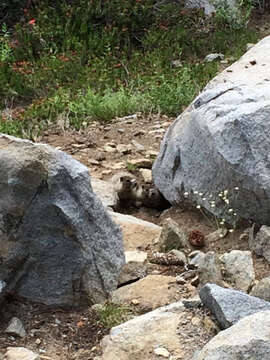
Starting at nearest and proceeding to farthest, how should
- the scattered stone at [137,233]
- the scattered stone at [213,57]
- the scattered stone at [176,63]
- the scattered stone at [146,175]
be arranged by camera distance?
the scattered stone at [137,233] < the scattered stone at [146,175] < the scattered stone at [176,63] < the scattered stone at [213,57]

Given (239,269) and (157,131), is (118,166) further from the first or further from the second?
(239,269)

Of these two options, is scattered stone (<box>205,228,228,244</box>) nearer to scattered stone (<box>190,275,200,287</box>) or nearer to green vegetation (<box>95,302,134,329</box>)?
scattered stone (<box>190,275,200,287</box>)

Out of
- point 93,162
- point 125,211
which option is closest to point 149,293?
point 125,211

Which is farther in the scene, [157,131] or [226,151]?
[157,131]

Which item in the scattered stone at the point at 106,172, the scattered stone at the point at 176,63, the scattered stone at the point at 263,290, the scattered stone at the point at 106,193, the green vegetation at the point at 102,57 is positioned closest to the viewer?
the scattered stone at the point at 263,290

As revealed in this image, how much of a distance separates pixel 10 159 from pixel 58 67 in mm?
6228

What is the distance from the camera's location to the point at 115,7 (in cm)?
1138

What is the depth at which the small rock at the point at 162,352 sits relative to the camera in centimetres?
329

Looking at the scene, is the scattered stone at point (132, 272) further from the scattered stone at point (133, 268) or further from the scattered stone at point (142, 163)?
the scattered stone at point (142, 163)

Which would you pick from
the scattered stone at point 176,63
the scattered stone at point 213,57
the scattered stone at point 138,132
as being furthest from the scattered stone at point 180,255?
the scattered stone at point 213,57

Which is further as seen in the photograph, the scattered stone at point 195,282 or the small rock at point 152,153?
the small rock at point 152,153

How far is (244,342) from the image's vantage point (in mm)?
2605

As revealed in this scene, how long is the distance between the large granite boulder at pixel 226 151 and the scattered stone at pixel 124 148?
1.03 m

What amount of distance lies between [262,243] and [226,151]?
64cm
